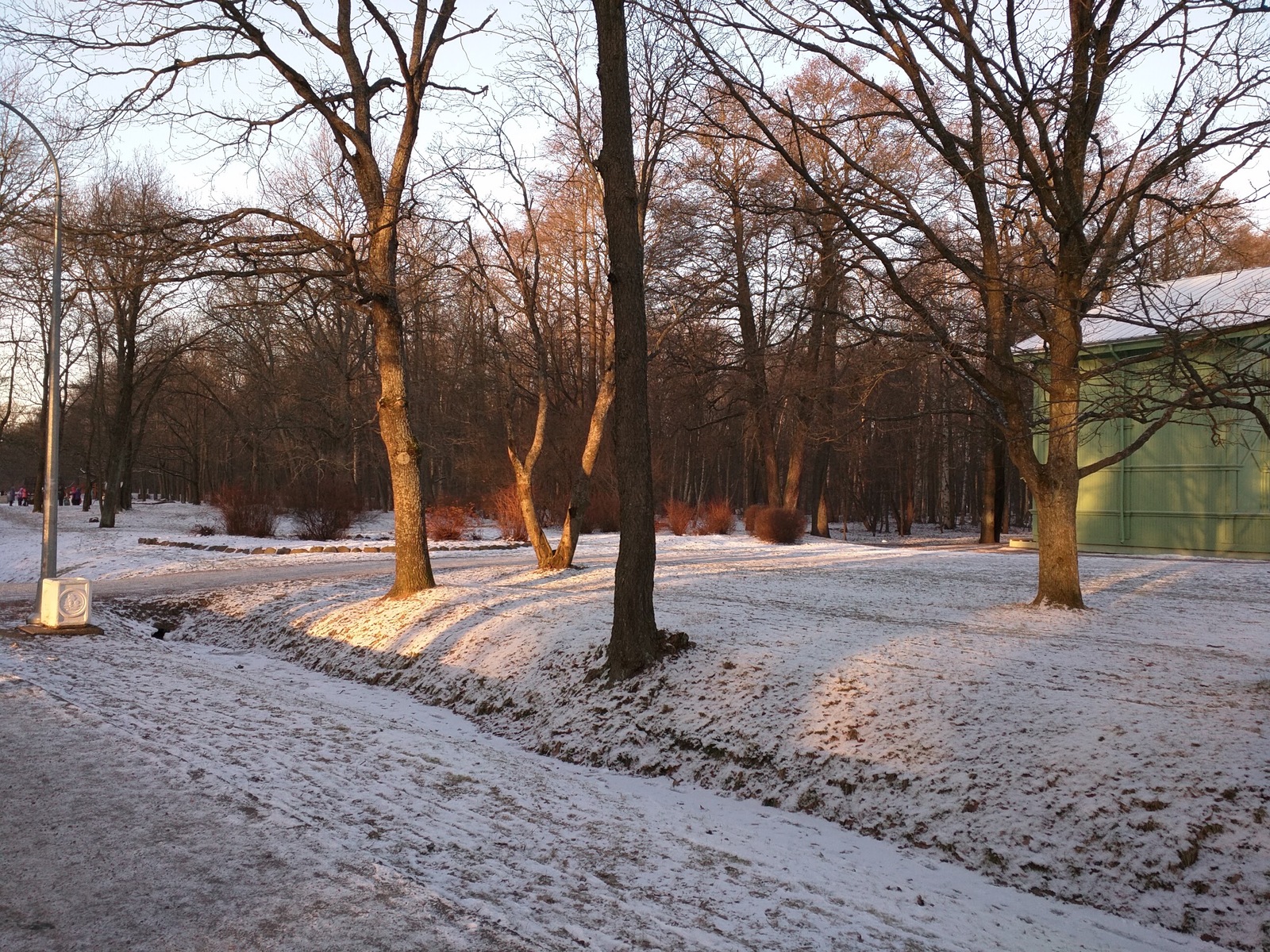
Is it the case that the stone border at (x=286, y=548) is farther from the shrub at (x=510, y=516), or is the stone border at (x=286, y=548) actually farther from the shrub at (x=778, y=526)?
the shrub at (x=778, y=526)

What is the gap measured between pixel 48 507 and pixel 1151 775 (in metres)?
13.6

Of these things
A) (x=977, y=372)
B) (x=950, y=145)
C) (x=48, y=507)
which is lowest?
(x=48, y=507)

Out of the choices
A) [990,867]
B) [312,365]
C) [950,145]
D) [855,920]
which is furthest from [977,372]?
[312,365]

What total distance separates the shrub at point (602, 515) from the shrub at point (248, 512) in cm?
1018

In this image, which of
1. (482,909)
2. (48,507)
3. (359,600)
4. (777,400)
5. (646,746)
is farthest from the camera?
(777,400)

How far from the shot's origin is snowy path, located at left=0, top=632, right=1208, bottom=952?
14.4ft

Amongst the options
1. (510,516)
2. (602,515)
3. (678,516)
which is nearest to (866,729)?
(510,516)

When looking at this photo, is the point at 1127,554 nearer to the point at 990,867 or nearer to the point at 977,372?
the point at 977,372

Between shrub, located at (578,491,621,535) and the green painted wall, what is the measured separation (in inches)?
580

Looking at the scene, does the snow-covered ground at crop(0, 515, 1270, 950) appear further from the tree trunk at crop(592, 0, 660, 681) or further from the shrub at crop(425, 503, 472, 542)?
the shrub at crop(425, 503, 472, 542)

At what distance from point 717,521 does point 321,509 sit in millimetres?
12717

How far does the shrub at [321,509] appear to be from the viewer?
28.7 meters

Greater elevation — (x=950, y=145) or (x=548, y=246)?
(x=548, y=246)

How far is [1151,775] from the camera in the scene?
5.57 meters
